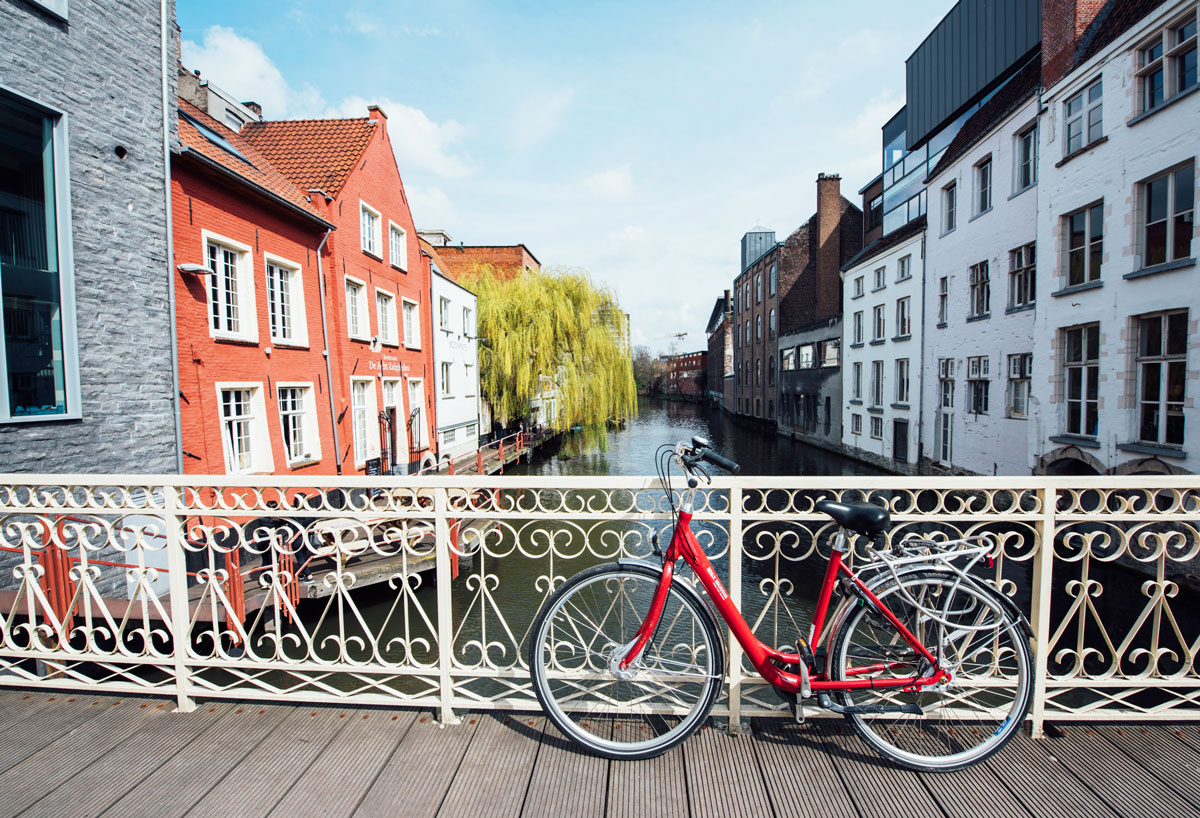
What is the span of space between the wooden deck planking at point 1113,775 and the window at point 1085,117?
11648mm

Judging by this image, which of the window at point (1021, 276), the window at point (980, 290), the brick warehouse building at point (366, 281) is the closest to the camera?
the window at point (1021, 276)

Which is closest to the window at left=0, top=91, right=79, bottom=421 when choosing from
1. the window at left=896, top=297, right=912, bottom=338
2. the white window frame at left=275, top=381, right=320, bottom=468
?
the white window frame at left=275, top=381, right=320, bottom=468

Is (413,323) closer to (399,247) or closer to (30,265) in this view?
(399,247)

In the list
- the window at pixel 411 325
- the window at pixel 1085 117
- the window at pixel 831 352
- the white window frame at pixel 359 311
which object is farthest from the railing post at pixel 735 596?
the window at pixel 831 352

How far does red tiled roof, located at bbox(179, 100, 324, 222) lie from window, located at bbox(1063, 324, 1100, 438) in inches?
607

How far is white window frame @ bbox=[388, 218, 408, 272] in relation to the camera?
53.6ft

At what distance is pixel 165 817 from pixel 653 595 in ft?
6.66

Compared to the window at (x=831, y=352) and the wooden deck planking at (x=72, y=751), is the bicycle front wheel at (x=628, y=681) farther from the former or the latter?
the window at (x=831, y=352)

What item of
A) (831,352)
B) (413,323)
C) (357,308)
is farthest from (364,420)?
(831,352)

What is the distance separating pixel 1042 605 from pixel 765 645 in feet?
4.35

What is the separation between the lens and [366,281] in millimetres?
14695

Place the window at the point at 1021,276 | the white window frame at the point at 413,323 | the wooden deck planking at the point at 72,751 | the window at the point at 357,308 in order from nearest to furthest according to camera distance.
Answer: the wooden deck planking at the point at 72,751, the window at the point at 1021,276, the window at the point at 357,308, the white window frame at the point at 413,323

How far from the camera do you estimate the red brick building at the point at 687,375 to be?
8462 cm

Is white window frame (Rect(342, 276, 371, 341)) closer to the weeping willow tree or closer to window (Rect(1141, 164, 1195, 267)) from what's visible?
the weeping willow tree
